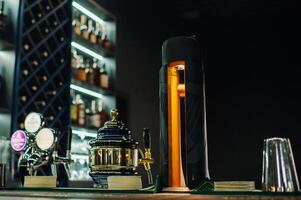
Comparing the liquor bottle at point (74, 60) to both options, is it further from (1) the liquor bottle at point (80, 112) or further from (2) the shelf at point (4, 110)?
(2) the shelf at point (4, 110)

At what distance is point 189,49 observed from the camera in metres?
1.08

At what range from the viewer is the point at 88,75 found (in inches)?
139

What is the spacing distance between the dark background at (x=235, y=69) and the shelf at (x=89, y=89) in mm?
522

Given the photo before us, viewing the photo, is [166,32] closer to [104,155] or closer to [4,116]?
[4,116]

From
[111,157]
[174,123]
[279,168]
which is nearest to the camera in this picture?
[279,168]

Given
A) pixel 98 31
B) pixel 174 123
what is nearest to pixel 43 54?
pixel 98 31

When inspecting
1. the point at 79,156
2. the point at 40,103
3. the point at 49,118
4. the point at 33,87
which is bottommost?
the point at 79,156

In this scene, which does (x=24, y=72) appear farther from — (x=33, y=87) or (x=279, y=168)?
(x=279, y=168)

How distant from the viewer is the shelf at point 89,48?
130 inches

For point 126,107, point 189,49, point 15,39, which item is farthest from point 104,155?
point 126,107

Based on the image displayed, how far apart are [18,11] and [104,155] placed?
1809 millimetres

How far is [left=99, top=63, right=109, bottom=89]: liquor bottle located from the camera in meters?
3.60

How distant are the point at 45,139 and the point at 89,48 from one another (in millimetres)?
2116

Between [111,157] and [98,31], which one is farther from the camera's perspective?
[98,31]
